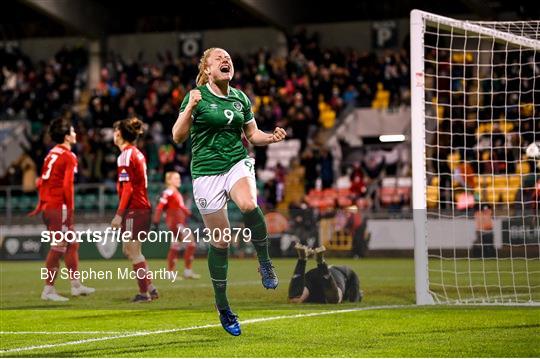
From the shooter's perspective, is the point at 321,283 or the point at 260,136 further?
the point at 321,283

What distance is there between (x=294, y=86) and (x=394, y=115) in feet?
10.6

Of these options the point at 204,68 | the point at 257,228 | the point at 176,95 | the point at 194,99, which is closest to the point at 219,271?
the point at 257,228

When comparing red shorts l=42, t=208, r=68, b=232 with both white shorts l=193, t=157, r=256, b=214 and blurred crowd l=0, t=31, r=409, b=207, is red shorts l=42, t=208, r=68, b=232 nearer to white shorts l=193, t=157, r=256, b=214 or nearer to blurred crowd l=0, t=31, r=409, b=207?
white shorts l=193, t=157, r=256, b=214

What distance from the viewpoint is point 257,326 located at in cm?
973

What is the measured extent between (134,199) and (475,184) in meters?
12.4

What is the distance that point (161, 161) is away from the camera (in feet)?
94.1

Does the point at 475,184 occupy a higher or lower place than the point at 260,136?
lower

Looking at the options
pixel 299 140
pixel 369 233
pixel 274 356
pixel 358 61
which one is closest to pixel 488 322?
pixel 274 356

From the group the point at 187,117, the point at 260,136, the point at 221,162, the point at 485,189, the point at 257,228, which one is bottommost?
the point at 257,228

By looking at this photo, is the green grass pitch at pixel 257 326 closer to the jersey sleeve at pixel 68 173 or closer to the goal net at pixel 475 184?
the goal net at pixel 475 184

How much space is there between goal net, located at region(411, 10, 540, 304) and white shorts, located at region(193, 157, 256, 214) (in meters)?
3.55

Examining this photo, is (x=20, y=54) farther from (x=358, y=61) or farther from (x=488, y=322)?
(x=488, y=322)

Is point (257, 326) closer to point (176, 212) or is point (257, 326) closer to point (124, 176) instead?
point (124, 176)

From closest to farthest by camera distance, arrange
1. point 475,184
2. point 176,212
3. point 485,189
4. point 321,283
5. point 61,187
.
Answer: point 321,283, point 61,187, point 485,189, point 176,212, point 475,184
